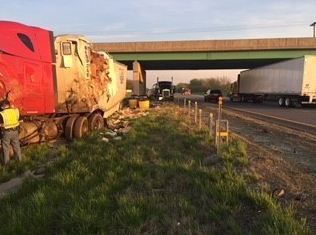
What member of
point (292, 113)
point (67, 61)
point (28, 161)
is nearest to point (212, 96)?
point (292, 113)

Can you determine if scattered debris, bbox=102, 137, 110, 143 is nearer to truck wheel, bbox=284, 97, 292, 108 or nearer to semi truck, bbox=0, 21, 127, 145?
semi truck, bbox=0, 21, 127, 145

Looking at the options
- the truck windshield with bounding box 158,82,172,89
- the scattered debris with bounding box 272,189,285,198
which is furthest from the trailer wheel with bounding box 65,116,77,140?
the truck windshield with bounding box 158,82,172,89

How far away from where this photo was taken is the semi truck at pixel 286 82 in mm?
45250

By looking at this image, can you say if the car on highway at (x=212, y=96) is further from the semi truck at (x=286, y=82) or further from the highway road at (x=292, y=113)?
the highway road at (x=292, y=113)

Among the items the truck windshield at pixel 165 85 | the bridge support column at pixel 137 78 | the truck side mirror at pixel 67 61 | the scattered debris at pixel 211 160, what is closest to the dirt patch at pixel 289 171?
the scattered debris at pixel 211 160

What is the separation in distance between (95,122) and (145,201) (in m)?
12.4

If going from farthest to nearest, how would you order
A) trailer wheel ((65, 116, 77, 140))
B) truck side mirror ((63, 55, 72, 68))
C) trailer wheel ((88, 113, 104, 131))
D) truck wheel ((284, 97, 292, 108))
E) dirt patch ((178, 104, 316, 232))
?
truck wheel ((284, 97, 292, 108))
trailer wheel ((88, 113, 104, 131))
truck side mirror ((63, 55, 72, 68))
trailer wheel ((65, 116, 77, 140))
dirt patch ((178, 104, 316, 232))

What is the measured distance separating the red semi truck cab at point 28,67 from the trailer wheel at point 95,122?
3.14 m

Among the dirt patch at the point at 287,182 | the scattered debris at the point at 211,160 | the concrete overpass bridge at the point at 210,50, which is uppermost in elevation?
the concrete overpass bridge at the point at 210,50

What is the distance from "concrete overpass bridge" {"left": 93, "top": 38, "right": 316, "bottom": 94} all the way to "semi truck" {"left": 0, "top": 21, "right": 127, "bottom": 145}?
150 ft

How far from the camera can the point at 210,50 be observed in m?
68.8

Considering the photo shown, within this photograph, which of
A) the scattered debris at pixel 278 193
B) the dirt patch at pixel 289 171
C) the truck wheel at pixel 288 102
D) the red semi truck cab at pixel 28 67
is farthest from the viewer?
the truck wheel at pixel 288 102

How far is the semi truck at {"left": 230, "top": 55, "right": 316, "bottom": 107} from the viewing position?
45.2 meters

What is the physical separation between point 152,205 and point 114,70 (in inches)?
646
